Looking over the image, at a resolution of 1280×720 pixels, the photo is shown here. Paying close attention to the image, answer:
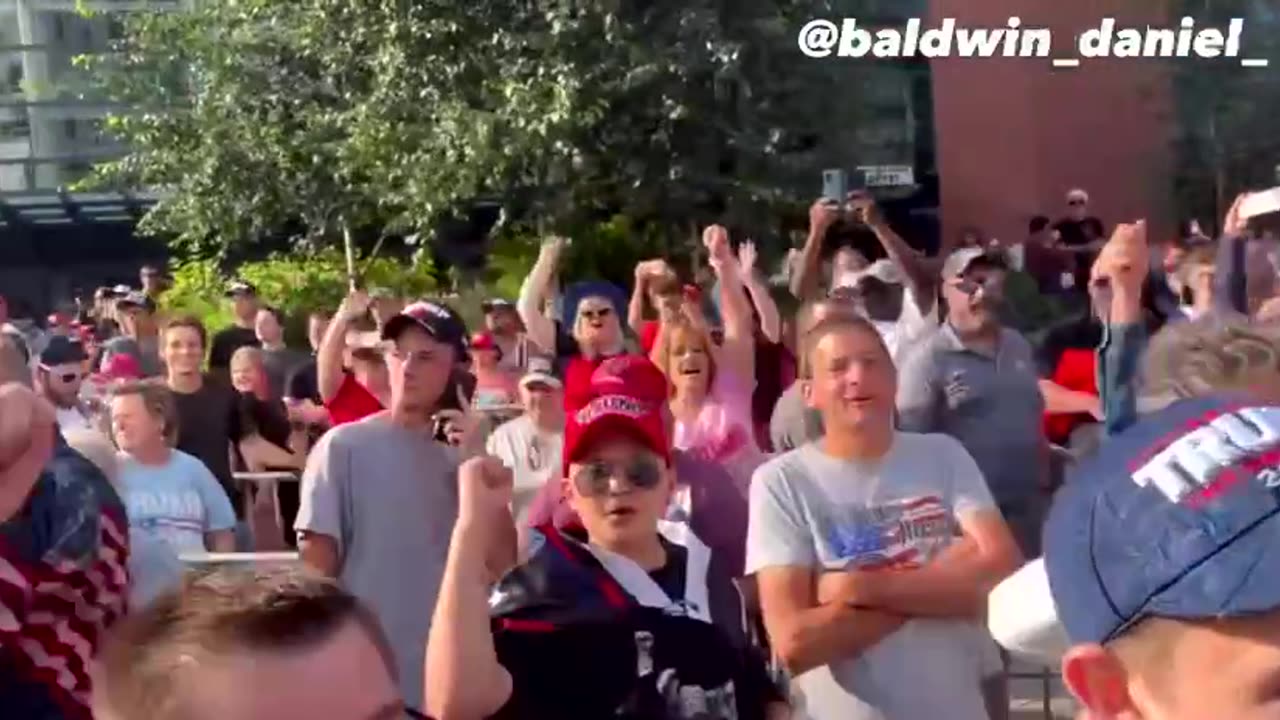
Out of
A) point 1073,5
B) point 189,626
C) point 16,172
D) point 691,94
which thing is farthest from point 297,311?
point 189,626

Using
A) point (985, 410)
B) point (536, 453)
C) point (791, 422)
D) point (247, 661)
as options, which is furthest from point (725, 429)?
point (247, 661)

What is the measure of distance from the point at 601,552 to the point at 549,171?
15.6 m

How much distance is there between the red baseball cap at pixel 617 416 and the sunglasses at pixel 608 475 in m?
0.05

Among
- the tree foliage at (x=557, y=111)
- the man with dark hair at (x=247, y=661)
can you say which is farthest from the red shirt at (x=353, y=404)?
the tree foliage at (x=557, y=111)

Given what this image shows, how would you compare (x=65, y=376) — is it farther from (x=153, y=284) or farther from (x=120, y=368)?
(x=153, y=284)

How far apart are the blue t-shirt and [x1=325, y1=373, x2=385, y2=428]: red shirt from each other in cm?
46

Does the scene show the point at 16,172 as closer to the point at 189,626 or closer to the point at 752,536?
the point at 752,536

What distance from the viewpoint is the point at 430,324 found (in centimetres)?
474

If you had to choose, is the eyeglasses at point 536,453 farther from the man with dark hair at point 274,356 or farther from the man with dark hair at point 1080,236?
the man with dark hair at point 1080,236

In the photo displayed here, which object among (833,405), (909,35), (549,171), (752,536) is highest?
(909,35)

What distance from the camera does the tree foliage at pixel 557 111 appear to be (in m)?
18.3

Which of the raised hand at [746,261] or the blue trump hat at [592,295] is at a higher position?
the raised hand at [746,261]

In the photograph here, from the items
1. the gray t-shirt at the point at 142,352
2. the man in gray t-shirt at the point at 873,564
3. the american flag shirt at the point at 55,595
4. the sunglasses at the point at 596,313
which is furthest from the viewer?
the gray t-shirt at the point at 142,352

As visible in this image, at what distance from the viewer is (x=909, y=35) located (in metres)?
20.3
